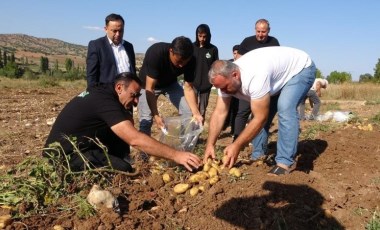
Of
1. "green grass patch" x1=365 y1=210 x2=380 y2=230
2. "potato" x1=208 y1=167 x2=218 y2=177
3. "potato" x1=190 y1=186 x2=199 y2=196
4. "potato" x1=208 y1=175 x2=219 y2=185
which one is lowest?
"green grass patch" x1=365 y1=210 x2=380 y2=230

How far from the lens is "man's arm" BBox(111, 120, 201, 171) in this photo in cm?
303

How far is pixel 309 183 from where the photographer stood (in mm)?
3600

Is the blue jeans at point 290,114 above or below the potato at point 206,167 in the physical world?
above

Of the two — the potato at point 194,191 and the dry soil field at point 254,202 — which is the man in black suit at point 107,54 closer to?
the dry soil field at point 254,202

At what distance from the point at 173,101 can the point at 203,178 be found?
167 centimetres

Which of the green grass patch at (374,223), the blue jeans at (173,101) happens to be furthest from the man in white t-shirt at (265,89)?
the blue jeans at (173,101)

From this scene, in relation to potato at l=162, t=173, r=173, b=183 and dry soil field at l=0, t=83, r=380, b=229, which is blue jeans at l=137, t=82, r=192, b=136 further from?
potato at l=162, t=173, r=173, b=183

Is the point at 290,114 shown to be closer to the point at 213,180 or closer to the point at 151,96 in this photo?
the point at 213,180

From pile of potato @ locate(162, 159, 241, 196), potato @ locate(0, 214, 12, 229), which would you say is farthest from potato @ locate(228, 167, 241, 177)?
potato @ locate(0, 214, 12, 229)

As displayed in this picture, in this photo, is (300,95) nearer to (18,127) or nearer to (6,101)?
(18,127)

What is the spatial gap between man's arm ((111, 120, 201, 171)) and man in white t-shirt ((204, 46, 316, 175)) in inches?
16.9

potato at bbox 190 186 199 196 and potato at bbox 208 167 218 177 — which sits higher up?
potato at bbox 208 167 218 177

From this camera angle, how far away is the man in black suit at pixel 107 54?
452 centimetres

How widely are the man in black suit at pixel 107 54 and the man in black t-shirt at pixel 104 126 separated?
3.77 feet
